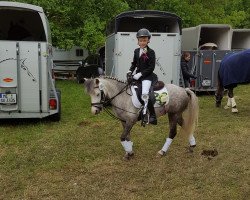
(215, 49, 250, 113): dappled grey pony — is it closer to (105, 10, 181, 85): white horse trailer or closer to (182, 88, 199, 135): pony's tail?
(105, 10, 181, 85): white horse trailer

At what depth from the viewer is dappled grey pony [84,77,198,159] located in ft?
21.9

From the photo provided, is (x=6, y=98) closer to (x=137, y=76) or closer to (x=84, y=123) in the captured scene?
(x=84, y=123)

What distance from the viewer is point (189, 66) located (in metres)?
15.7

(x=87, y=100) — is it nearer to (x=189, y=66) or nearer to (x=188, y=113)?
(x=189, y=66)

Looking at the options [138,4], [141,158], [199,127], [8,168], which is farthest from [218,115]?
[138,4]

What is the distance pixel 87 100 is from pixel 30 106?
17.7ft

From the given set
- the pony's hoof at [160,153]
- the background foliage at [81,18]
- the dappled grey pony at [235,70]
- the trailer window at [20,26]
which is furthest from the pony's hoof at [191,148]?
the background foliage at [81,18]

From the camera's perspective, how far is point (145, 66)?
7086 millimetres

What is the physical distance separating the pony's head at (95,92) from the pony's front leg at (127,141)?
0.66m

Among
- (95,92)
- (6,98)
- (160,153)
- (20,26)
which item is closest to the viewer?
(95,92)

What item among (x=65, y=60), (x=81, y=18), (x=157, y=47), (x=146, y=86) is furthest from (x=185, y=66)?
(x=65, y=60)

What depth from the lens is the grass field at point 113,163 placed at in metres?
5.74

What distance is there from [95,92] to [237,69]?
621 cm

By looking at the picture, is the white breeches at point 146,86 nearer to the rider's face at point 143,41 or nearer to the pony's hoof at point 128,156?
the rider's face at point 143,41
